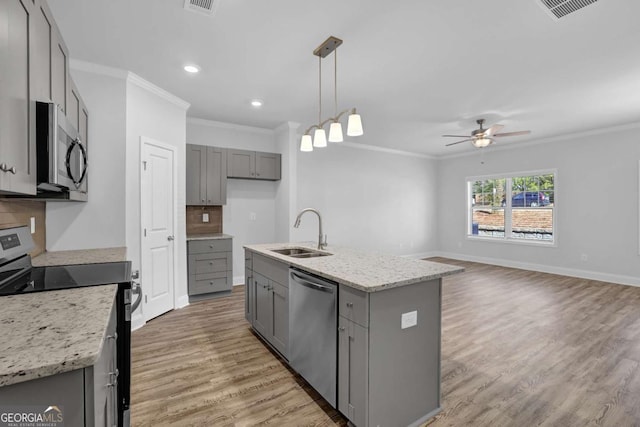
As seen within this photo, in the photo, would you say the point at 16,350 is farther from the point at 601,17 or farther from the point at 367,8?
the point at 601,17

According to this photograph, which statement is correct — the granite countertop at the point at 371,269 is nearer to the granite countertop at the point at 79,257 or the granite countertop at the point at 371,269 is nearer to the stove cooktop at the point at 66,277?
the stove cooktop at the point at 66,277

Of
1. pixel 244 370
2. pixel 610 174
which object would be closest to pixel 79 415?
pixel 244 370

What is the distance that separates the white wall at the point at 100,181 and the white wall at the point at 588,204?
23.5 ft

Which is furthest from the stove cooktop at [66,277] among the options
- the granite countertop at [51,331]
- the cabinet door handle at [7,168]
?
the cabinet door handle at [7,168]

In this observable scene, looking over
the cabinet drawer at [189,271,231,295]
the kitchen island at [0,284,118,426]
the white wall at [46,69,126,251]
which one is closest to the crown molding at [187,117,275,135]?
the white wall at [46,69,126,251]

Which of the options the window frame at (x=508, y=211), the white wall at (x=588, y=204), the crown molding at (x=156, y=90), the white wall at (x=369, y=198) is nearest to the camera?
the crown molding at (x=156, y=90)

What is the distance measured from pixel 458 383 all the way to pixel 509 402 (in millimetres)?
333

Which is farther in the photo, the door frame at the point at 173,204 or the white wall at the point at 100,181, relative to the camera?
the door frame at the point at 173,204

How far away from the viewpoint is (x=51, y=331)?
0.91 meters

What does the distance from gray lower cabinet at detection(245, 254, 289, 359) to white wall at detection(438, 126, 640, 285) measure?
5.98 metres

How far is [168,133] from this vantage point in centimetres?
373

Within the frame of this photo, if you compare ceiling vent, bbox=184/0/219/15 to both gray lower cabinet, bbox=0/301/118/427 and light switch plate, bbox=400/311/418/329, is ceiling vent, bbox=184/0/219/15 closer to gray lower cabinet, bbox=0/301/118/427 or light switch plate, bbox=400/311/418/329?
gray lower cabinet, bbox=0/301/118/427

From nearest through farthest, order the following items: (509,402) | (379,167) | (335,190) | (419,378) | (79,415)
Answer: (79,415)
(419,378)
(509,402)
(335,190)
(379,167)

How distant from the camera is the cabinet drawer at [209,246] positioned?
418 cm
